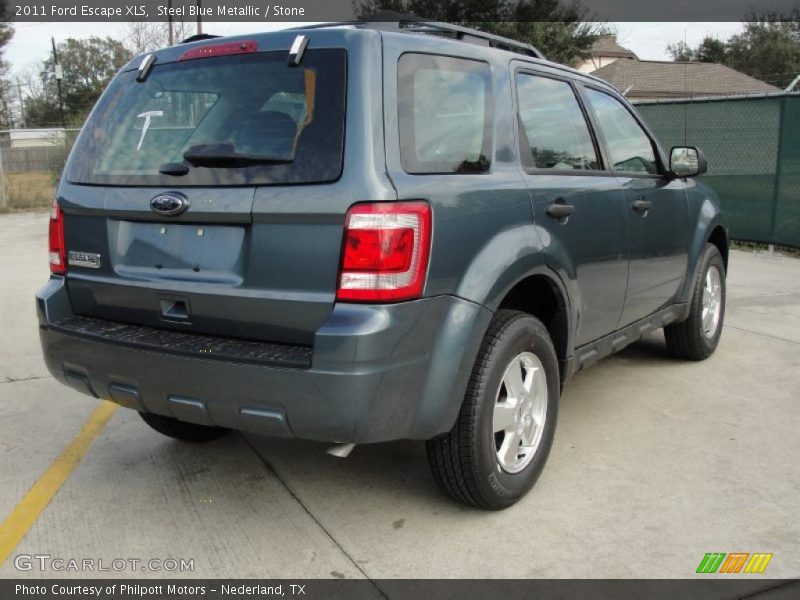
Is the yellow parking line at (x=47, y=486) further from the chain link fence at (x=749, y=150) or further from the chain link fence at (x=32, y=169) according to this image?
the chain link fence at (x=32, y=169)

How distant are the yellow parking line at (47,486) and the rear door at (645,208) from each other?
116 inches

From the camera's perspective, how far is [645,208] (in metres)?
4.21

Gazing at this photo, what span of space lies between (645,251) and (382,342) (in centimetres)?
227

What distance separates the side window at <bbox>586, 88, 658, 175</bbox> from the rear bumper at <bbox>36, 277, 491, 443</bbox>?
5.99 feet

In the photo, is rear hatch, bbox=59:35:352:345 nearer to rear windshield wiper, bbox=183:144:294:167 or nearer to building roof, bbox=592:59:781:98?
rear windshield wiper, bbox=183:144:294:167

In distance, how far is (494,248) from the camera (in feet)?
9.62

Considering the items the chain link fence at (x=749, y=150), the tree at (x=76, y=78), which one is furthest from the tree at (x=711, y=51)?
the chain link fence at (x=749, y=150)

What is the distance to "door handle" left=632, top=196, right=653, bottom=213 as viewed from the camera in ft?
13.5

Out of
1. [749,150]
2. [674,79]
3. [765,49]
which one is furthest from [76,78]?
[749,150]

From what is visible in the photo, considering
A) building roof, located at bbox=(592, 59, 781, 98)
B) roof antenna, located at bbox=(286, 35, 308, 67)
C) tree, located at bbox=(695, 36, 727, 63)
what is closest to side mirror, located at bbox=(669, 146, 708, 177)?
roof antenna, located at bbox=(286, 35, 308, 67)

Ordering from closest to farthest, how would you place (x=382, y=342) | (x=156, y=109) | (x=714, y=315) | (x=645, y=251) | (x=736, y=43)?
1. (x=382, y=342)
2. (x=156, y=109)
3. (x=645, y=251)
4. (x=714, y=315)
5. (x=736, y=43)

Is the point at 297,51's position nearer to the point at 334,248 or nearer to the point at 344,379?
the point at 334,248
